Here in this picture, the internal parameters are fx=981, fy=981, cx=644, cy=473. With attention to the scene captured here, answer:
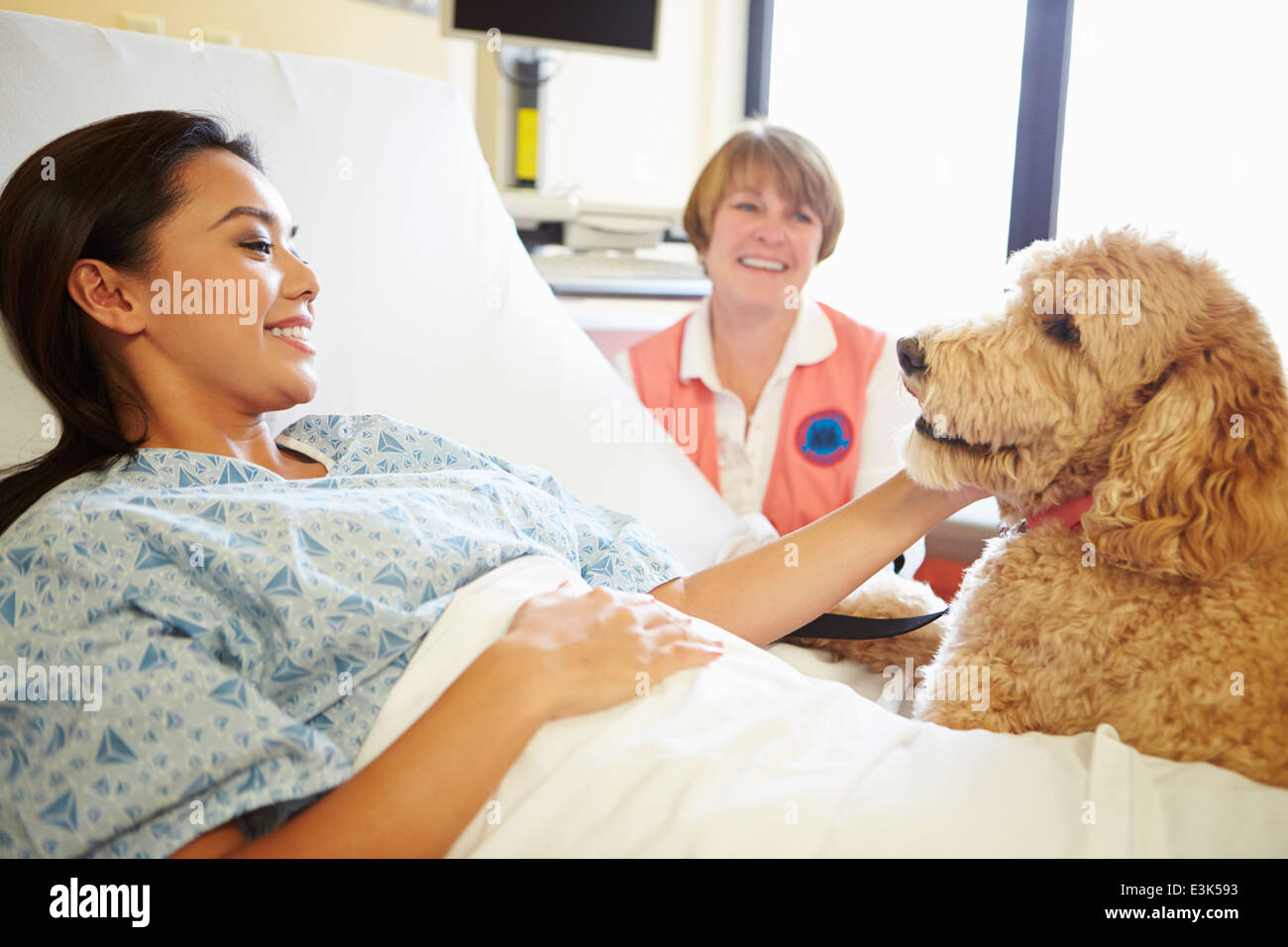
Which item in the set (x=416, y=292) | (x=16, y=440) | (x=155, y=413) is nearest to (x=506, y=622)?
(x=155, y=413)

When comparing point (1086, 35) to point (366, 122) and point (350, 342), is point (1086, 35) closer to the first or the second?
point (366, 122)

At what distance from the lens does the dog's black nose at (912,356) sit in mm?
1169

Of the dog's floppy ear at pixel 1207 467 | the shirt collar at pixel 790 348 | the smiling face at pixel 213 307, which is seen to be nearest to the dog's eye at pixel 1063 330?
the dog's floppy ear at pixel 1207 467

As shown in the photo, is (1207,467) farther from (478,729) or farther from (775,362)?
(775,362)

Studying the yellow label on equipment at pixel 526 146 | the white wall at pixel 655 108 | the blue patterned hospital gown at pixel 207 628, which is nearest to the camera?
the blue patterned hospital gown at pixel 207 628

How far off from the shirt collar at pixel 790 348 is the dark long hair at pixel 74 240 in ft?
4.27

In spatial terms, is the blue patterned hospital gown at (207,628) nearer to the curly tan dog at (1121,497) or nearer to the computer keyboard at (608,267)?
the curly tan dog at (1121,497)

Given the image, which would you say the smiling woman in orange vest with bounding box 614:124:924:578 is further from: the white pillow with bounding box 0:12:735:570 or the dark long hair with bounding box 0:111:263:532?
Answer: the dark long hair with bounding box 0:111:263:532

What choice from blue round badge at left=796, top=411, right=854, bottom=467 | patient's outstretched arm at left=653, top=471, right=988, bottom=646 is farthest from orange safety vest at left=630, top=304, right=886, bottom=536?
patient's outstretched arm at left=653, top=471, right=988, bottom=646

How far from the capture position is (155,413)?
46.4 inches

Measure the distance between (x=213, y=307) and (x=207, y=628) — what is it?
1.45ft

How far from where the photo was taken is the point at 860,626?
1369 mm

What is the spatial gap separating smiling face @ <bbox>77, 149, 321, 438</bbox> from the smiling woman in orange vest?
44.8 inches

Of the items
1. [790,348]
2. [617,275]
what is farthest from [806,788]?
[617,275]
